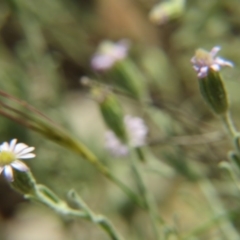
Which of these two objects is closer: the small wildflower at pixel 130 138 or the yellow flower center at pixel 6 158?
the yellow flower center at pixel 6 158

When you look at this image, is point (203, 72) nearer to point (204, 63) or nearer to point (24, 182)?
point (204, 63)

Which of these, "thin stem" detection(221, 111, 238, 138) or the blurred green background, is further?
the blurred green background

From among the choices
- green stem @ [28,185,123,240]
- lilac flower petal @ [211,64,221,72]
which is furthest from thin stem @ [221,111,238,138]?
green stem @ [28,185,123,240]

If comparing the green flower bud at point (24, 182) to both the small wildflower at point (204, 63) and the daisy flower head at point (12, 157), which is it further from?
the small wildflower at point (204, 63)

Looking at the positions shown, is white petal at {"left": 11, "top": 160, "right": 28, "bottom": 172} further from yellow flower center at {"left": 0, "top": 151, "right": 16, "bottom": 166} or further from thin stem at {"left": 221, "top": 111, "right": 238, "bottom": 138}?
thin stem at {"left": 221, "top": 111, "right": 238, "bottom": 138}

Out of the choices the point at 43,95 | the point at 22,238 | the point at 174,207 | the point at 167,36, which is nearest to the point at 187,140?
the point at 43,95

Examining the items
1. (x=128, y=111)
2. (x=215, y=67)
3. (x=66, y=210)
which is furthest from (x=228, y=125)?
(x=128, y=111)

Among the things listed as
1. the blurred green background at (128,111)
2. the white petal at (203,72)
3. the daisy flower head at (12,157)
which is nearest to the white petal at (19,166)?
the daisy flower head at (12,157)

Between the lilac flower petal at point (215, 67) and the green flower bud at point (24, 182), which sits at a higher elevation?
the lilac flower petal at point (215, 67)
